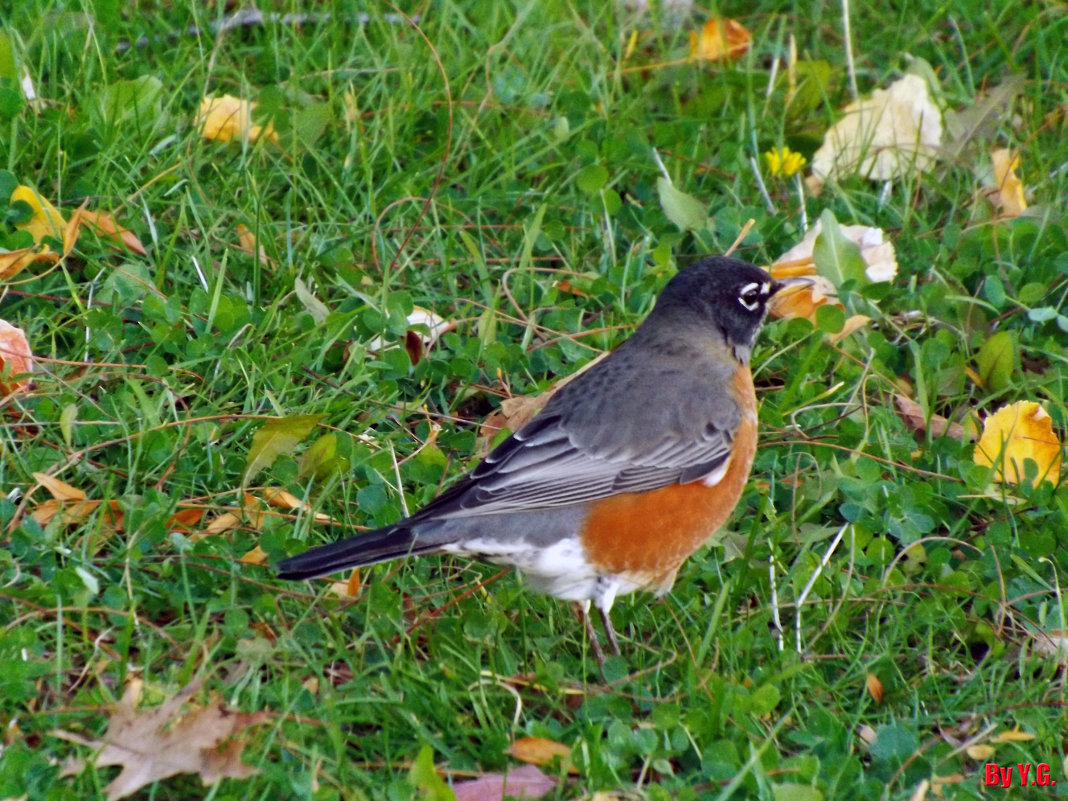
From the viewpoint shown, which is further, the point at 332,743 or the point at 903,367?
the point at 903,367

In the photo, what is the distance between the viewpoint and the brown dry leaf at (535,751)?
10.9 ft

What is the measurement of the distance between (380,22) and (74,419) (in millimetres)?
2546

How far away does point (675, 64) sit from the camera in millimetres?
6266

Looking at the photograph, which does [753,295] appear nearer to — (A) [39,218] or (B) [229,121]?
(B) [229,121]

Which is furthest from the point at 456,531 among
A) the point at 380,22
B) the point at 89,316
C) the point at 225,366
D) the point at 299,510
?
the point at 380,22

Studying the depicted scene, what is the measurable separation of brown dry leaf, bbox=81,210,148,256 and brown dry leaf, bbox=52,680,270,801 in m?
2.11

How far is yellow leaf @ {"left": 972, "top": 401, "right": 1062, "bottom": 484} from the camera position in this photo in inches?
176

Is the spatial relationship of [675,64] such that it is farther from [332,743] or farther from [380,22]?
[332,743]

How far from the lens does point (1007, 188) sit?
5633mm

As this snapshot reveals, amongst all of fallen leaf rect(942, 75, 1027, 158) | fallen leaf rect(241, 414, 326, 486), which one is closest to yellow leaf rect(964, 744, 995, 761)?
fallen leaf rect(241, 414, 326, 486)

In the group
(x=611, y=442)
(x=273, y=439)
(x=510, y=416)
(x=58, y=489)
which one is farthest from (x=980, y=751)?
(x=58, y=489)

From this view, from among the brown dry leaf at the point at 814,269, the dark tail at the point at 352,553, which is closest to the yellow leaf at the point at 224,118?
the brown dry leaf at the point at 814,269

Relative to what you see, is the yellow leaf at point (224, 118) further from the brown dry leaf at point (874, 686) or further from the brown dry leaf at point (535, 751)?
the brown dry leaf at point (874, 686)

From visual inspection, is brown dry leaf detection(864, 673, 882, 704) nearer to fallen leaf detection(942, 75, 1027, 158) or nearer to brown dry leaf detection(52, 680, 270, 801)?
brown dry leaf detection(52, 680, 270, 801)
